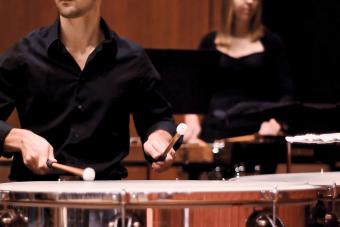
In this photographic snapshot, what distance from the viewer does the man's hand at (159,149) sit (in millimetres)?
2580

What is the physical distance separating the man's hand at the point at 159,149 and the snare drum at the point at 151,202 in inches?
21.1

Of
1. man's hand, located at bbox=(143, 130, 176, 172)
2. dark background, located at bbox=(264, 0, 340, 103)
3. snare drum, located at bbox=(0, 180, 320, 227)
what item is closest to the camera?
snare drum, located at bbox=(0, 180, 320, 227)

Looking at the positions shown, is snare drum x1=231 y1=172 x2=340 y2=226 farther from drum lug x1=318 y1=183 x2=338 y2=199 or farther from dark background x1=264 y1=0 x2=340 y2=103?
dark background x1=264 y1=0 x2=340 y2=103

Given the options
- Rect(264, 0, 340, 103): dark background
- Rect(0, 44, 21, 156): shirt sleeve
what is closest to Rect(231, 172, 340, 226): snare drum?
Rect(0, 44, 21, 156): shirt sleeve

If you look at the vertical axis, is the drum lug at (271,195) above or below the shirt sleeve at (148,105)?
below

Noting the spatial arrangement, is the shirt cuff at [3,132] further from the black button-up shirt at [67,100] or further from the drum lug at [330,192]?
the drum lug at [330,192]

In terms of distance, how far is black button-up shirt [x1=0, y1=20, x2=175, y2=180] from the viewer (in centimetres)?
290

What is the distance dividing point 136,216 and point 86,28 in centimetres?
117

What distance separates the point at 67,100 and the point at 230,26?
81.3 inches

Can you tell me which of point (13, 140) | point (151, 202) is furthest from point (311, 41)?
point (151, 202)

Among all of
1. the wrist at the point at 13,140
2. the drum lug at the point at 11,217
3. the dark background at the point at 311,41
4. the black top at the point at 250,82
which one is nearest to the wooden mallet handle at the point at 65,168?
the wrist at the point at 13,140

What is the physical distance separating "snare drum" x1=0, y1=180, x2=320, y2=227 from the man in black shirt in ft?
2.74

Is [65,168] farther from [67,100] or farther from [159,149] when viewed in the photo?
[67,100]

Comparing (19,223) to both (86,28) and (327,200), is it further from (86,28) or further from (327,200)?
(86,28)
